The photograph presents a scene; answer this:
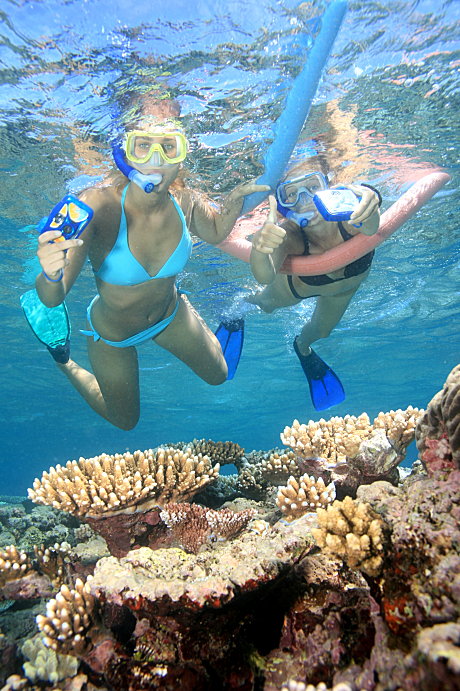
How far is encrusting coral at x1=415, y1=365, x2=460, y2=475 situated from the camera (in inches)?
110

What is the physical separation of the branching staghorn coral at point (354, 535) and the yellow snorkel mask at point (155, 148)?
163 inches

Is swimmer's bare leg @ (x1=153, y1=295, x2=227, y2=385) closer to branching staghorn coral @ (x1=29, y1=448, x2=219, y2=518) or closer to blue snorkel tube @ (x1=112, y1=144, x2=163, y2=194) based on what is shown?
branching staghorn coral @ (x1=29, y1=448, x2=219, y2=518)

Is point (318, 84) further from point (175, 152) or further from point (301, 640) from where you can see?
point (301, 640)

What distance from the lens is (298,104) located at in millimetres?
7164

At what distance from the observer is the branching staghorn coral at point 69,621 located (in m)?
2.92

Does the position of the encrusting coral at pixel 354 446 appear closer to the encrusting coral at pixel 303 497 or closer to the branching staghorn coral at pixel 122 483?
the encrusting coral at pixel 303 497

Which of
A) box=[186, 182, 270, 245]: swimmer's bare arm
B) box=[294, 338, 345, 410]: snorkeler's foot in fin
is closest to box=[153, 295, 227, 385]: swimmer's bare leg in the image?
box=[186, 182, 270, 245]: swimmer's bare arm

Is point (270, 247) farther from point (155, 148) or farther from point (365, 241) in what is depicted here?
point (365, 241)

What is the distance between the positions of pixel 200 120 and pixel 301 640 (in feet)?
27.2

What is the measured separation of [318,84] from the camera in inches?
270

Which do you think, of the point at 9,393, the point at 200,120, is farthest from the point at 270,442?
the point at 200,120

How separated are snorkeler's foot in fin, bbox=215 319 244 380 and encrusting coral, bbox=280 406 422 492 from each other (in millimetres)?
4060

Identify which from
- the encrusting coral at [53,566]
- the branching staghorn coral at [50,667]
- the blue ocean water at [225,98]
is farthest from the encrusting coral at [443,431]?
the blue ocean water at [225,98]

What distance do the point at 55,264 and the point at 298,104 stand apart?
6193mm
